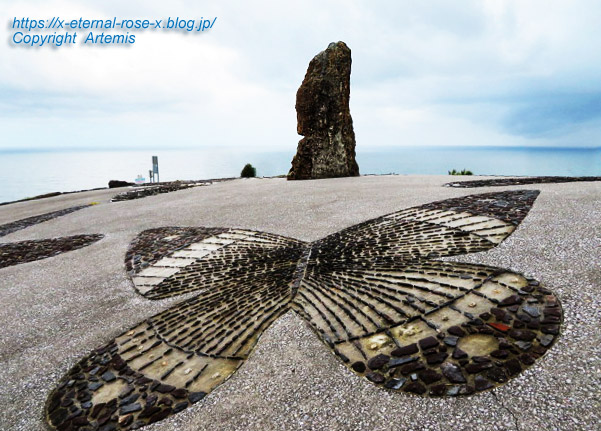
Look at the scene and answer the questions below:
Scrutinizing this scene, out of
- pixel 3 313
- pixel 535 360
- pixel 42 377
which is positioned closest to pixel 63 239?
pixel 3 313

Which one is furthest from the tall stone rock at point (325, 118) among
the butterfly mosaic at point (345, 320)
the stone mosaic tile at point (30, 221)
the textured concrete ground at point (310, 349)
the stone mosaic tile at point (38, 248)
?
the butterfly mosaic at point (345, 320)

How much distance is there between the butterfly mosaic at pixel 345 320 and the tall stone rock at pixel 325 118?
8.93 metres

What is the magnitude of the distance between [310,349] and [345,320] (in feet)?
1.63

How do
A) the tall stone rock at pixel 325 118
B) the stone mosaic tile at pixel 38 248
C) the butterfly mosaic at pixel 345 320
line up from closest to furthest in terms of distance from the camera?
1. the butterfly mosaic at pixel 345 320
2. the stone mosaic tile at pixel 38 248
3. the tall stone rock at pixel 325 118

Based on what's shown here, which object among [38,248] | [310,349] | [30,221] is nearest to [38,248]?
[38,248]

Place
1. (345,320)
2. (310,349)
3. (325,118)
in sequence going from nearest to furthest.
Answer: (310,349) < (345,320) < (325,118)

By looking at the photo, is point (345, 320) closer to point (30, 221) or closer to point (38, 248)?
point (38, 248)

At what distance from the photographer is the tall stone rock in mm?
14320

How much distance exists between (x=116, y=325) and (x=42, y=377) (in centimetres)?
84

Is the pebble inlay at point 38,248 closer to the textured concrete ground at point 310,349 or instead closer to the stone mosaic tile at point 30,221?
the textured concrete ground at point 310,349

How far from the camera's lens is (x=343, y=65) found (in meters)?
14.7

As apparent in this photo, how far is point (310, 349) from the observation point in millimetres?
3342

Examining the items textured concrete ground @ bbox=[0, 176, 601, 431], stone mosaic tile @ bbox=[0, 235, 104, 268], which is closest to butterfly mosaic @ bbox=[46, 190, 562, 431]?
textured concrete ground @ bbox=[0, 176, 601, 431]

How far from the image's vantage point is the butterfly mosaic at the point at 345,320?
2.91 meters
